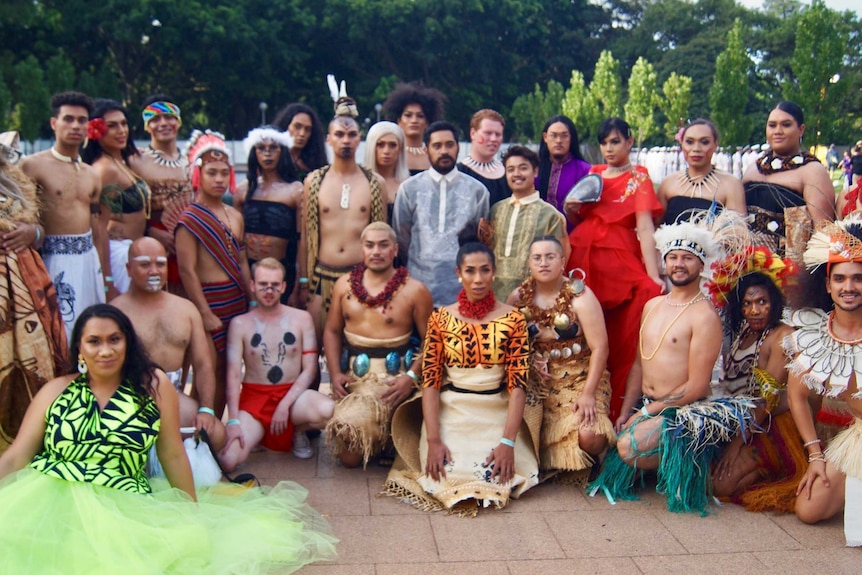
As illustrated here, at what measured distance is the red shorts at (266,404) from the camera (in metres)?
4.63

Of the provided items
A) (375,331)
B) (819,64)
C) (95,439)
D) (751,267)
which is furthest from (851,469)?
(819,64)

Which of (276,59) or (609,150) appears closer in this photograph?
(609,150)

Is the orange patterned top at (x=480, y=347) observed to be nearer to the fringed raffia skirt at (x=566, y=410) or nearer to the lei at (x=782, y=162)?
the fringed raffia skirt at (x=566, y=410)

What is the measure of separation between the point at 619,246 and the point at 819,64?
20930 millimetres

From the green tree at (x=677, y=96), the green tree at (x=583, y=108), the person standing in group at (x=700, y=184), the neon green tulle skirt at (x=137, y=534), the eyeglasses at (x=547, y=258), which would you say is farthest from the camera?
the green tree at (x=583, y=108)

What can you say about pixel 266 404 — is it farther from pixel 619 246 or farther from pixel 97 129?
pixel 619 246

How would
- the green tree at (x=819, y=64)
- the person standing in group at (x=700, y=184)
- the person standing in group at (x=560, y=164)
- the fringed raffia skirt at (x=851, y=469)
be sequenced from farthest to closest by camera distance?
the green tree at (x=819, y=64) < the person standing in group at (x=560, y=164) < the person standing in group at (x=700, y=184) < the fringed raffia skirt at (x=851, y=469)

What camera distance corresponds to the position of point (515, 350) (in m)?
4.18

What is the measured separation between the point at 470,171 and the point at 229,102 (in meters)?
32.5

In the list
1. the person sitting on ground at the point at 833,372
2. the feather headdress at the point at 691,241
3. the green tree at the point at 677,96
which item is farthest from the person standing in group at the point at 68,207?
the green tree at the point at 677,96

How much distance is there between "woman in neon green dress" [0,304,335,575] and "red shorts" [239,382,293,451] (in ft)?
3.56

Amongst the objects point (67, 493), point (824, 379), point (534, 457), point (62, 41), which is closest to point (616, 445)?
point (534, 457)

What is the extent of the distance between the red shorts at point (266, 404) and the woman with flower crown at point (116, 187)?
104cm

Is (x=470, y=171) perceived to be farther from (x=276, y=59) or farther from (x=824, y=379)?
(x=276, y=59)
